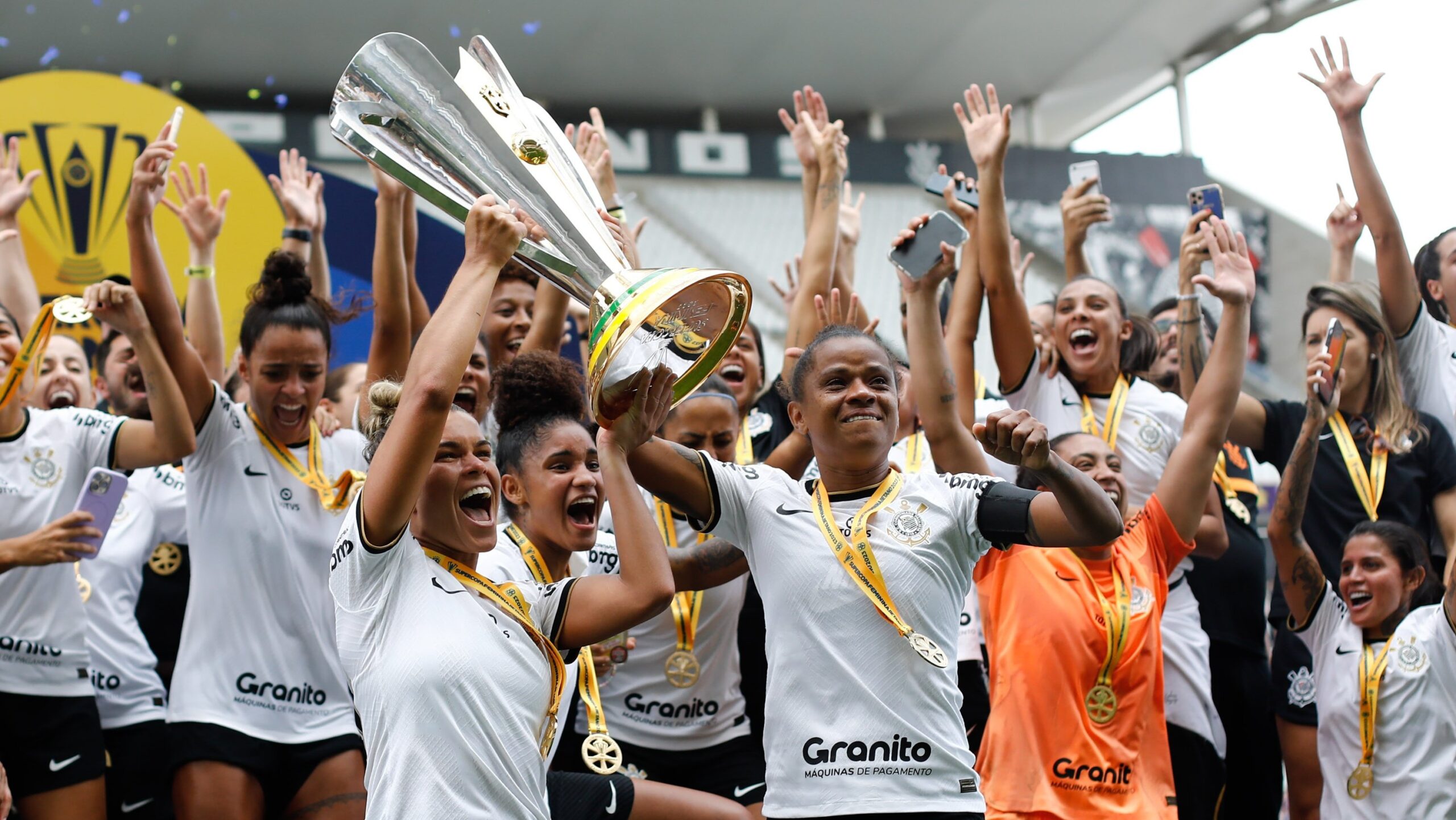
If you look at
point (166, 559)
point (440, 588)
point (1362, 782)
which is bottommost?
point (1362, 782)

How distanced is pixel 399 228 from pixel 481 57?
1310mm

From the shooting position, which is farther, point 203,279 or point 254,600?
point 203,279

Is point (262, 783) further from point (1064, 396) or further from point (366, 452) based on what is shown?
point (1064, 396)

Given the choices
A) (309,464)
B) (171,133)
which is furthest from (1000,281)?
(171,133)

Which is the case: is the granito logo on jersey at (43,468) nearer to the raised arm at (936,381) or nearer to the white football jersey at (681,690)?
the white football jersey at (681,690)

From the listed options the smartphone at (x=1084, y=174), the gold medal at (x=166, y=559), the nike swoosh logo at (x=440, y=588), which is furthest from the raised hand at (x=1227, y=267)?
the gold medal at (x=166, y=559)

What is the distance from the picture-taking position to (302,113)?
43.8 feet

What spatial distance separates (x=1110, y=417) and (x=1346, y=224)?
145cm

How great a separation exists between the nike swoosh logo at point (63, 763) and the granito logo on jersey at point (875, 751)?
236cm

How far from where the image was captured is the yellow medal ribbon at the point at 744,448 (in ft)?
15.5

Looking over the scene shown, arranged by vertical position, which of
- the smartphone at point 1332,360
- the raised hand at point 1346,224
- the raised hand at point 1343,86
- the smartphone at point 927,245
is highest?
the raised hand at point 1343,86

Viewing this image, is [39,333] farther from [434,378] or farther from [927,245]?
[927,245]

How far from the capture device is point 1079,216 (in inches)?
208

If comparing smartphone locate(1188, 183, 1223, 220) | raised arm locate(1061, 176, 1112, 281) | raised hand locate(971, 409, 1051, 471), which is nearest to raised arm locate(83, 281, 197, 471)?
raised hand locate(971, 409, 1051, 471)
